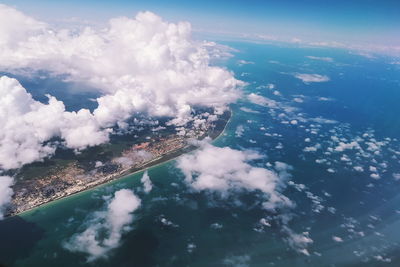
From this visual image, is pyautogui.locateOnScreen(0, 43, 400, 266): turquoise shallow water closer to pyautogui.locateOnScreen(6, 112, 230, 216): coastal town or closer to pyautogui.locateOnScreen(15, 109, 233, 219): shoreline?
pyautogui.locateOnScreen(15, 109, 233, 219): shoreline

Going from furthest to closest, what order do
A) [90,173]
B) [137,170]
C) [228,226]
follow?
[137,170], [90,173], [228,226]

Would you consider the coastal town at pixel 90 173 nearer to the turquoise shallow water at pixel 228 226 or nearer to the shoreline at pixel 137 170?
the shoreline at pixel 137 170

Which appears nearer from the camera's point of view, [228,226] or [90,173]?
[228,226]

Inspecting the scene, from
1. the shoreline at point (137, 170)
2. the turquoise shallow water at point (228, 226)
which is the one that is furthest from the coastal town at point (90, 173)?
the turquoise shallow water at point (228, 226)

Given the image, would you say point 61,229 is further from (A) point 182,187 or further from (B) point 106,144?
(B) point 106,144

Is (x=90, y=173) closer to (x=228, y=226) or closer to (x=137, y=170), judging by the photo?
(x=137, y=170)

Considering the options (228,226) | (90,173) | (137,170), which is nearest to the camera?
(228,226)

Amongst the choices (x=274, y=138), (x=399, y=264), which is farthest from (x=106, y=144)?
(x=399, y=264)

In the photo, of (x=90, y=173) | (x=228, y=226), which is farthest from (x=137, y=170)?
(x=228, y=226)

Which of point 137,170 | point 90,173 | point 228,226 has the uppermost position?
point 228,226

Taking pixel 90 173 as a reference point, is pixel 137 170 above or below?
above

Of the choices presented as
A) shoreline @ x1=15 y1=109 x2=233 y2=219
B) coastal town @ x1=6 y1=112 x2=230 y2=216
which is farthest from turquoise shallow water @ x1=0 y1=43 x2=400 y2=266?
coastal town @ x1=6 y1=112 x2=230 y2=216
